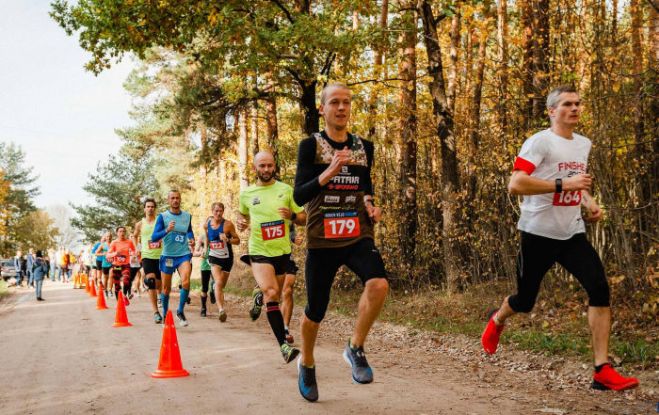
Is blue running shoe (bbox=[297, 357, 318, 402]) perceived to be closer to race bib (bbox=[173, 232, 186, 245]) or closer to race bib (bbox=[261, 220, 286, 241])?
race bib (bbox=[261, 220, 286, 241])

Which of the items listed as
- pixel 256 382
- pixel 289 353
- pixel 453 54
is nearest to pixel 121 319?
pixel 256 382

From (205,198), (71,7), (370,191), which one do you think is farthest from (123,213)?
(370,191)

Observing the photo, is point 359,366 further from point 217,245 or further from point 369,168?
point 217,245

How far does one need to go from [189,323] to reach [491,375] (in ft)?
22.0

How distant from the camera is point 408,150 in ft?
45.8

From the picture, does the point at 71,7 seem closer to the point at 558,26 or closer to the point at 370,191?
the point at 558,26

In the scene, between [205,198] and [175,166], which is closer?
[205,198]

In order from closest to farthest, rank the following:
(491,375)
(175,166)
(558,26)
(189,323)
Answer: (491,375) < (558,26) < (189,323) < (175,166)

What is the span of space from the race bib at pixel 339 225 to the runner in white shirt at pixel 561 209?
1319mm

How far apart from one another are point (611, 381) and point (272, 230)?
165 inches

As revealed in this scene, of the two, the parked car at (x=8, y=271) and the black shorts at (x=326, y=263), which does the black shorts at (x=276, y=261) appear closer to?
the black shorts at (x=326, y=263)

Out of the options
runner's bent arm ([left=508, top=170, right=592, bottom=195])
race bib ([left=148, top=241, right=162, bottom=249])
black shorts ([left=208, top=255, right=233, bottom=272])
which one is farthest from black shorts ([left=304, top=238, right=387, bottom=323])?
race bib ([left=148, top=241, right=162, bottom=249])

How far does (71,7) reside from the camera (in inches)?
593

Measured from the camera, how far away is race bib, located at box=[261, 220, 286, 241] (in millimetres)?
7766
